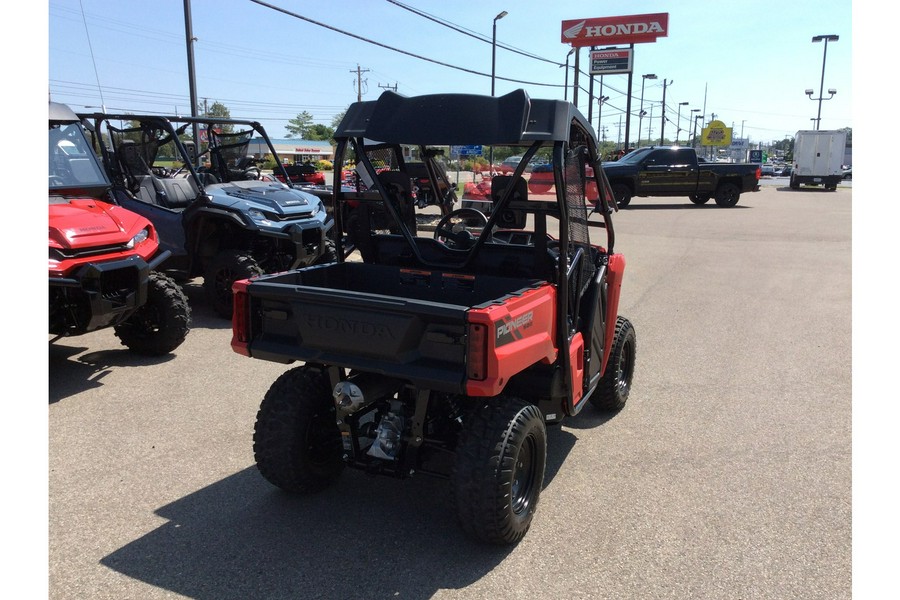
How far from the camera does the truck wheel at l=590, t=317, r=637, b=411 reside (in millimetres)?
4691

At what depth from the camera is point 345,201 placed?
419 centimetres

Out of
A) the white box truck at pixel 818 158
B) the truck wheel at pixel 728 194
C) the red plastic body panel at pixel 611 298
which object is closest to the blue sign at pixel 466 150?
the red plastic body panel at pixel 611 298

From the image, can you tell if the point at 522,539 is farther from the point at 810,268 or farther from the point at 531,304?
the point at 810,268

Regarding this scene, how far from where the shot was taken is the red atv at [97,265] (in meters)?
4.94

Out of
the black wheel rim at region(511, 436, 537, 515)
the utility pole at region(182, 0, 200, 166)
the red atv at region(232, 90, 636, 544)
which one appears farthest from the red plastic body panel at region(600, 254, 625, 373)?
the utility pole at region(182, 0, 200, 166)

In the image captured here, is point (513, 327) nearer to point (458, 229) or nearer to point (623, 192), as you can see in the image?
point (458, 229)

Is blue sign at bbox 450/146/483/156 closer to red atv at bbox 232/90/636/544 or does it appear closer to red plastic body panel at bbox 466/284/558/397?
red atv at bbox 232/90/636/544

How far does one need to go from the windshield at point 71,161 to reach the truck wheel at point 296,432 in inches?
155

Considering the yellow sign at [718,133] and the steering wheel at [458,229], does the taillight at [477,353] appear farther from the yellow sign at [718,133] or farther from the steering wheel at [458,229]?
the yellow sign at [718,133]

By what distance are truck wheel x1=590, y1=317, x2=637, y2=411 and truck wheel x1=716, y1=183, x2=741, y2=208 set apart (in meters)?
19.7

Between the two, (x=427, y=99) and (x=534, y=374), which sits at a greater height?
(x=427, y=99)

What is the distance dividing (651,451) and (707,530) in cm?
94

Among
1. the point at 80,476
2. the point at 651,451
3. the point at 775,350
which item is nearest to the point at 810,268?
the point at 775,350

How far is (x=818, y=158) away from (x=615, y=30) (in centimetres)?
1627
